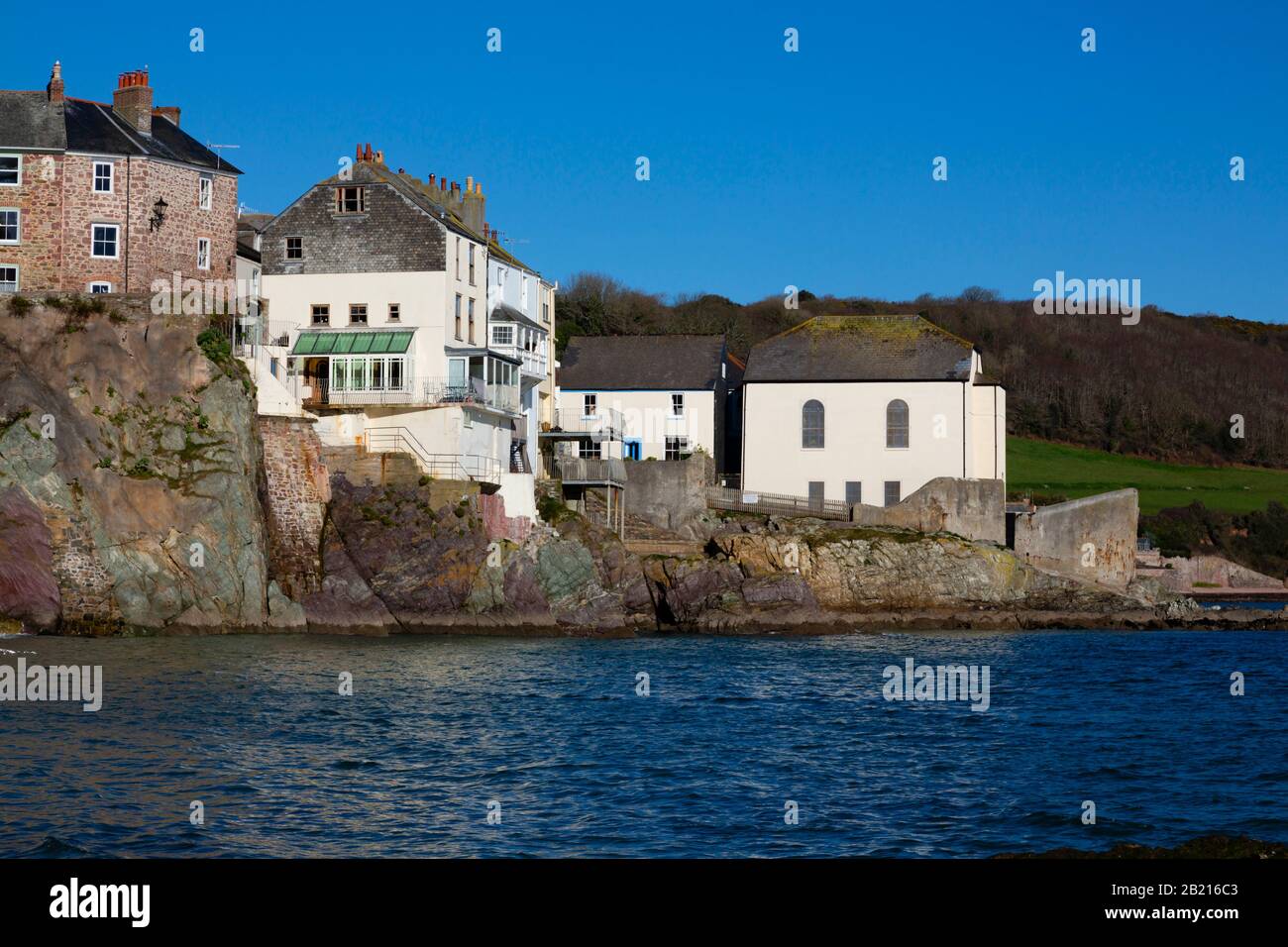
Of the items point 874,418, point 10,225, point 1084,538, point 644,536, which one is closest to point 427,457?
point 644,536

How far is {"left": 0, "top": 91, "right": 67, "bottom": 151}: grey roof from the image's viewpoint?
178 feet

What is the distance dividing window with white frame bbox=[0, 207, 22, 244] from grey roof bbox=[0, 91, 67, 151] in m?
2.37

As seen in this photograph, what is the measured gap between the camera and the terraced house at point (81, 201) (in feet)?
178

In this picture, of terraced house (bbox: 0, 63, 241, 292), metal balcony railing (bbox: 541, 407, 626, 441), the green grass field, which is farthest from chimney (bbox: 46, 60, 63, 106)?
the green grass field

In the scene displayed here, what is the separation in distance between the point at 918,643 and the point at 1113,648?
6.94 m

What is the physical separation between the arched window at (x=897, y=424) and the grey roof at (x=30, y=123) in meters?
35.7

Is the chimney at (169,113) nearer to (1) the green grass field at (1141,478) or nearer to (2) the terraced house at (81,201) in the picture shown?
(2) the terraced house at (81,201)

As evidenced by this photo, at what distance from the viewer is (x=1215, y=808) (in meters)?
23.7

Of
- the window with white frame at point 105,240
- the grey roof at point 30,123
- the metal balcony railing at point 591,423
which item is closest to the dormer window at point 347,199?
the window with white frame at point 105,240

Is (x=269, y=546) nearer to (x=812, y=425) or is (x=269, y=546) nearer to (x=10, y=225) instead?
(x=10, y=225)

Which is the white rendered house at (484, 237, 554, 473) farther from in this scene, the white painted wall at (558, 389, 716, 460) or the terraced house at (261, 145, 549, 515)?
the white painted wall at (558, 389, 716, 460)

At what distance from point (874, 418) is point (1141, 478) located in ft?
195
